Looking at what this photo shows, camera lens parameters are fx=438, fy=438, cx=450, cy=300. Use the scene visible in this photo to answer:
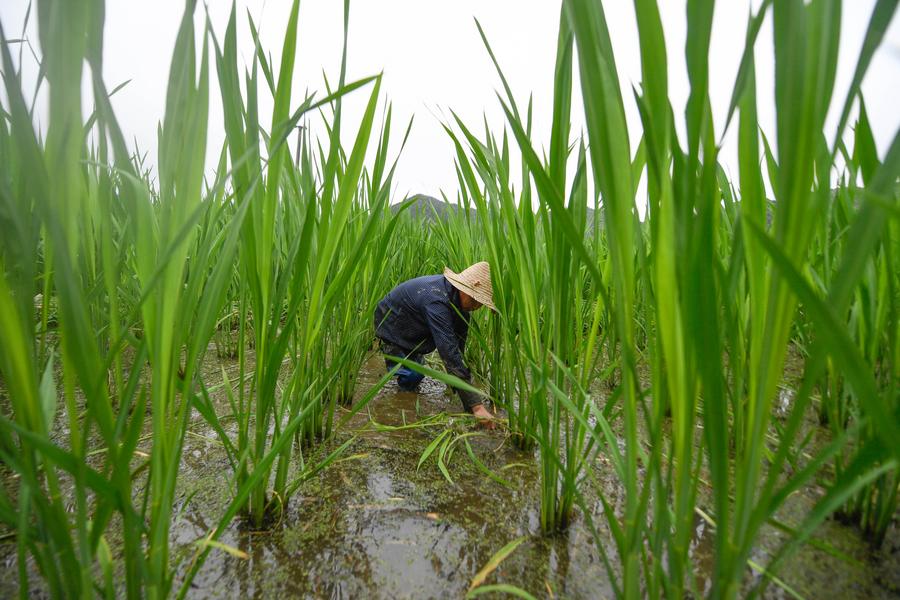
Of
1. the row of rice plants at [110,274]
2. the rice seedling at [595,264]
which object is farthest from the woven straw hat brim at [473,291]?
the row of rice plants at [110,274]

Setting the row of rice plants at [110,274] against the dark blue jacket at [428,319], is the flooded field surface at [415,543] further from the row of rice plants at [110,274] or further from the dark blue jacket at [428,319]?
the dark blue jacket at [428,319]

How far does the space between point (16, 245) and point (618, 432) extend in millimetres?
1139

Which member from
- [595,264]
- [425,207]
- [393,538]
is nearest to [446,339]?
[425,207]

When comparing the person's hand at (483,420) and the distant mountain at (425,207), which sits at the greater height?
the distant mountain at (425,207)

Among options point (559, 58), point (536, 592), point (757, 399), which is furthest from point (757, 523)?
point (559, 58)

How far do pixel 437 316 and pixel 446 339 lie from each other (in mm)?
90

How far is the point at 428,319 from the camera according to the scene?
156 centimetres

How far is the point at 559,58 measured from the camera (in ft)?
1.77

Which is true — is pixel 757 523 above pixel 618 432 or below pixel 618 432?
above

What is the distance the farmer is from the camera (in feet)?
4.54

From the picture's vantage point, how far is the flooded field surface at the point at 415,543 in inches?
23.3

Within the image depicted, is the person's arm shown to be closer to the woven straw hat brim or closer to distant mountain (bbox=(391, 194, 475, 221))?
the woven straw hat brim

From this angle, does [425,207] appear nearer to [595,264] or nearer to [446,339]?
[446,339]

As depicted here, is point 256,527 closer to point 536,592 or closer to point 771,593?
point 536,592
